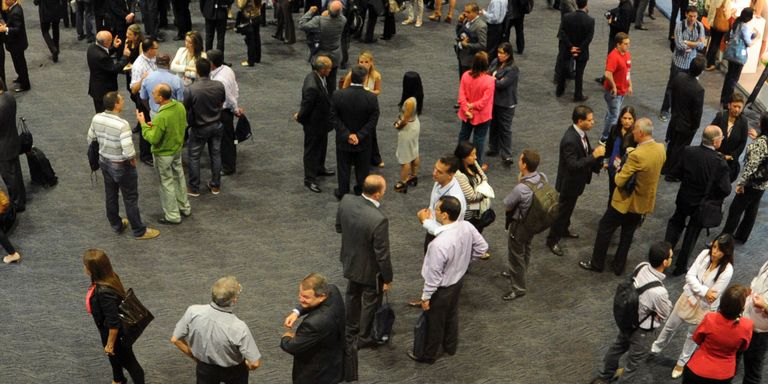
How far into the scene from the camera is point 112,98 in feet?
25.1

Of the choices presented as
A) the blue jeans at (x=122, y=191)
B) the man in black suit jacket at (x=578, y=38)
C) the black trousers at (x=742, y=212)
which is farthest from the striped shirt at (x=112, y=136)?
the man in black suit jacket at (x=578, y=38)

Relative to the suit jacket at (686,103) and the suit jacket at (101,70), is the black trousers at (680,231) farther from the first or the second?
the suit jacket at (101,70)

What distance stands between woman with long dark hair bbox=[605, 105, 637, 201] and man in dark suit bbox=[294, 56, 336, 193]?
2.80m

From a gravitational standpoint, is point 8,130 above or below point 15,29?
below

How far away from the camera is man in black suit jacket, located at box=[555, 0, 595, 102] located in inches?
435

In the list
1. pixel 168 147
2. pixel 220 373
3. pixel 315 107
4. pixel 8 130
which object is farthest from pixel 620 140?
pixel 8 130

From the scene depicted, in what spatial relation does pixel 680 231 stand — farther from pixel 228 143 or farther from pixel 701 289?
pixel 228 143

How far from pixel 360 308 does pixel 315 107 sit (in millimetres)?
2654

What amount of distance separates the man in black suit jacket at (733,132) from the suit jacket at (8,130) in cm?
670

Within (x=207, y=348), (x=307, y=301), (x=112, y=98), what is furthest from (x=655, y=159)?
(x=112, y=98)

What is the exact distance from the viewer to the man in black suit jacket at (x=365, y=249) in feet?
20.7

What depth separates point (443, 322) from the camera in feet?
21.8

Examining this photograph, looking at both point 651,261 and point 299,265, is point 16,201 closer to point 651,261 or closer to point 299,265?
point 299,265

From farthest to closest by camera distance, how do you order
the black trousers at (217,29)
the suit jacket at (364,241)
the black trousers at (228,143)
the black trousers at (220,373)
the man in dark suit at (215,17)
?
the black trousers at (217,29), the man in dark suit at (215,17), the black trousers at (228,143), the suit jacket at (364,241), the black trousers at (220,373)
